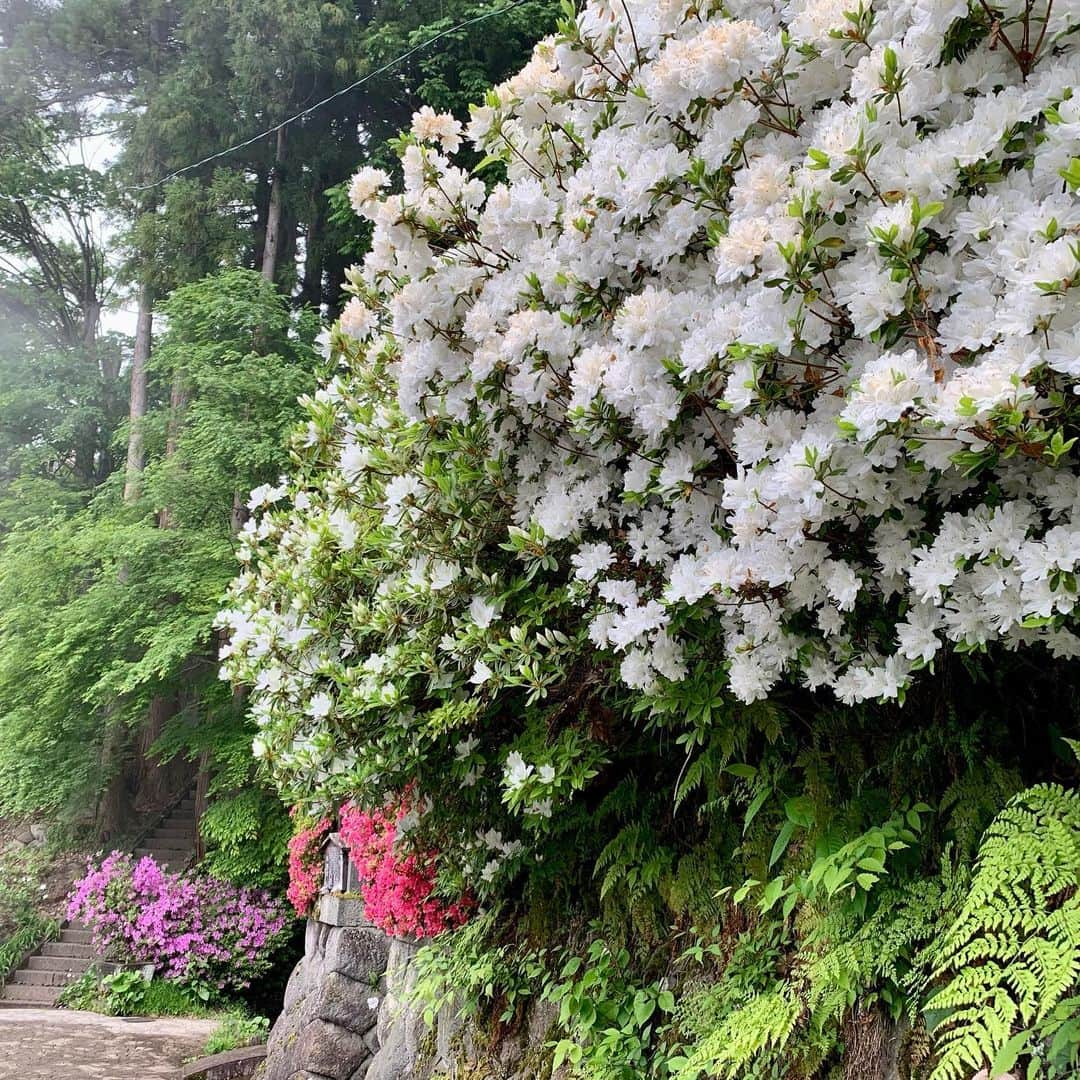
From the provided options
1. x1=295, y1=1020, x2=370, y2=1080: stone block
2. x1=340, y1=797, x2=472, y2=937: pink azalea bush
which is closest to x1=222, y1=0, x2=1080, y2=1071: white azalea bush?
x1=340, y1=797, x2=472, y2=937: pink azalea bush

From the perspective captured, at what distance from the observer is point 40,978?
410 inches

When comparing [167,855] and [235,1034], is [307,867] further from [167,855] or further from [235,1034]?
[167,855]

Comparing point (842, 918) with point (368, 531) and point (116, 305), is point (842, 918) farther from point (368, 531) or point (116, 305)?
point (116, 305)

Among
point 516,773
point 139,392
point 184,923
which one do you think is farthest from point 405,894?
point 139,392

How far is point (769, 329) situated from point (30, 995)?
38.1ft

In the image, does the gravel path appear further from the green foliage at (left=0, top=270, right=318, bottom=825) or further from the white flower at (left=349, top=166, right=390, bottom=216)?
the white flower at (left=349, top=166, right=390, bottom=216)

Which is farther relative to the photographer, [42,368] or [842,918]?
[42,368]

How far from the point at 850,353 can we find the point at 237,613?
112 inches

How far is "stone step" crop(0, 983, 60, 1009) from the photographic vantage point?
9898 mm

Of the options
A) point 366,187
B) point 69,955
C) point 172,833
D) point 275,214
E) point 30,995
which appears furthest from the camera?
point 275,214

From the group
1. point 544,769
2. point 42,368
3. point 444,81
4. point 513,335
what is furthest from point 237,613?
point 42,368

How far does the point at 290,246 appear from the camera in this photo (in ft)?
43.2

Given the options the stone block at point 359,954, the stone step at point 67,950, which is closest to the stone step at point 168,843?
the stone step at point 67,950

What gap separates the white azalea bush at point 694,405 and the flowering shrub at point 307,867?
A: 11.6ft
